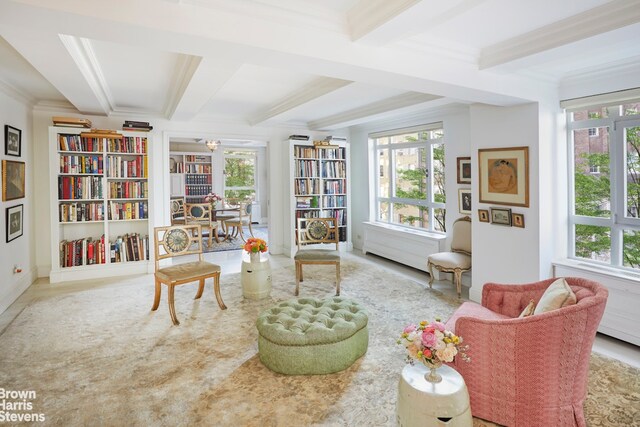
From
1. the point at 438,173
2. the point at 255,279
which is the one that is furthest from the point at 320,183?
the point at 255,279

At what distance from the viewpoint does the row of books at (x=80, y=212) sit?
206 inches

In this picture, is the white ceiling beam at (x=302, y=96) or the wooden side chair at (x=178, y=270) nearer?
the wooden side chair at (x=178, y=270)

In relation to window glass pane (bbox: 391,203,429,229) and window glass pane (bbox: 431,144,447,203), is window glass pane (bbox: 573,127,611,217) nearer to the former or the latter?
window glass pane (bbox: 431,144,447,203)

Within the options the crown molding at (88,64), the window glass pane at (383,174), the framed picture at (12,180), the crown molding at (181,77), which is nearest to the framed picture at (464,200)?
the window glass pane at (383,174)

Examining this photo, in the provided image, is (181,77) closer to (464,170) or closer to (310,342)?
(310,342)

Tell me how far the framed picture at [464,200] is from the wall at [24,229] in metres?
5.50

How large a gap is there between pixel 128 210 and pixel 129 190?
30cm

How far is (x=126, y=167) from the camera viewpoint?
5.58 meters

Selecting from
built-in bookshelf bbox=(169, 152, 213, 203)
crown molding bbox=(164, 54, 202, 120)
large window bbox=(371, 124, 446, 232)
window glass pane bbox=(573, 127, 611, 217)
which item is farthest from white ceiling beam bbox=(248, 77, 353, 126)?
built-in bookshelf bbox=(169, 152, 213, 203)

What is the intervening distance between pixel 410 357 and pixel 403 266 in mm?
4179

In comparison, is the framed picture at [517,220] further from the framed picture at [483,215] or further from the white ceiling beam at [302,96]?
the white ceiling beam at [302,96]

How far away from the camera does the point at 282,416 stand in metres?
2.28

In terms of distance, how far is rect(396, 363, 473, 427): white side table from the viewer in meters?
1.84

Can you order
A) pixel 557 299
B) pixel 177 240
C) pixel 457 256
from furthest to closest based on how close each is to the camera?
pixel 457 256 < pixel 177 240 < pixel 557 299
